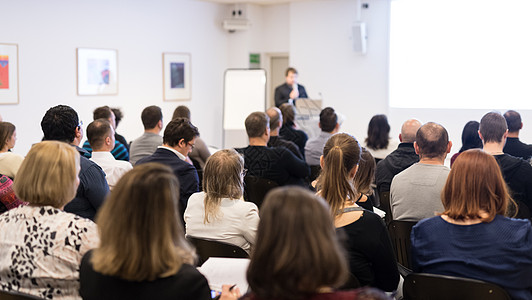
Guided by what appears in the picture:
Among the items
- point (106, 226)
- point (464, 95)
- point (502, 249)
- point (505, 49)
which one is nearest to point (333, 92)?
point (464, 95)

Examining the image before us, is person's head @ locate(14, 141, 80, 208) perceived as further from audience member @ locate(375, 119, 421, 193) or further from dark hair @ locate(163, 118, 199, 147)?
audience member @ locate(375, 119, 421, 193)

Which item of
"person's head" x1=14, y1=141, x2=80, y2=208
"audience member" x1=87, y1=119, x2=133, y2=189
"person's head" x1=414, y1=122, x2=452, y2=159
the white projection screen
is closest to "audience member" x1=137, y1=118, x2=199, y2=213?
"audience member" x1=87, y1=119, x2=133, y2=189

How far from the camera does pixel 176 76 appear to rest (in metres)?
9.56

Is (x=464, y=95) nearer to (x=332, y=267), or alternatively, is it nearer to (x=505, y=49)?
(x=505, y=49)

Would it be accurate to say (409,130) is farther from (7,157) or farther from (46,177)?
(46,177)

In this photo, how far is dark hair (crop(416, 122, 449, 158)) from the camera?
10.9 ft

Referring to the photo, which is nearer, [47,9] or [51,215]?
[51,215]

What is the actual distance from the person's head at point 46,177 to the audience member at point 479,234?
144cm

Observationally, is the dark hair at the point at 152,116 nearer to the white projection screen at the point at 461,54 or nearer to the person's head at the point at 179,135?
the person's head at the point at 179,135

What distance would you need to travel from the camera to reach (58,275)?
1.97 meters

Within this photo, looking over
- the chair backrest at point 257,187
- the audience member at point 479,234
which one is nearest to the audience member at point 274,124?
the chair backrest at point 257,187

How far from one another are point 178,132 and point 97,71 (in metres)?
4.95

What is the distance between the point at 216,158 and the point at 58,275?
103 centimetres

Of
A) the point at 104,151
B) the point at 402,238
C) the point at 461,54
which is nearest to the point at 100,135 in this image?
the point at 104,151
